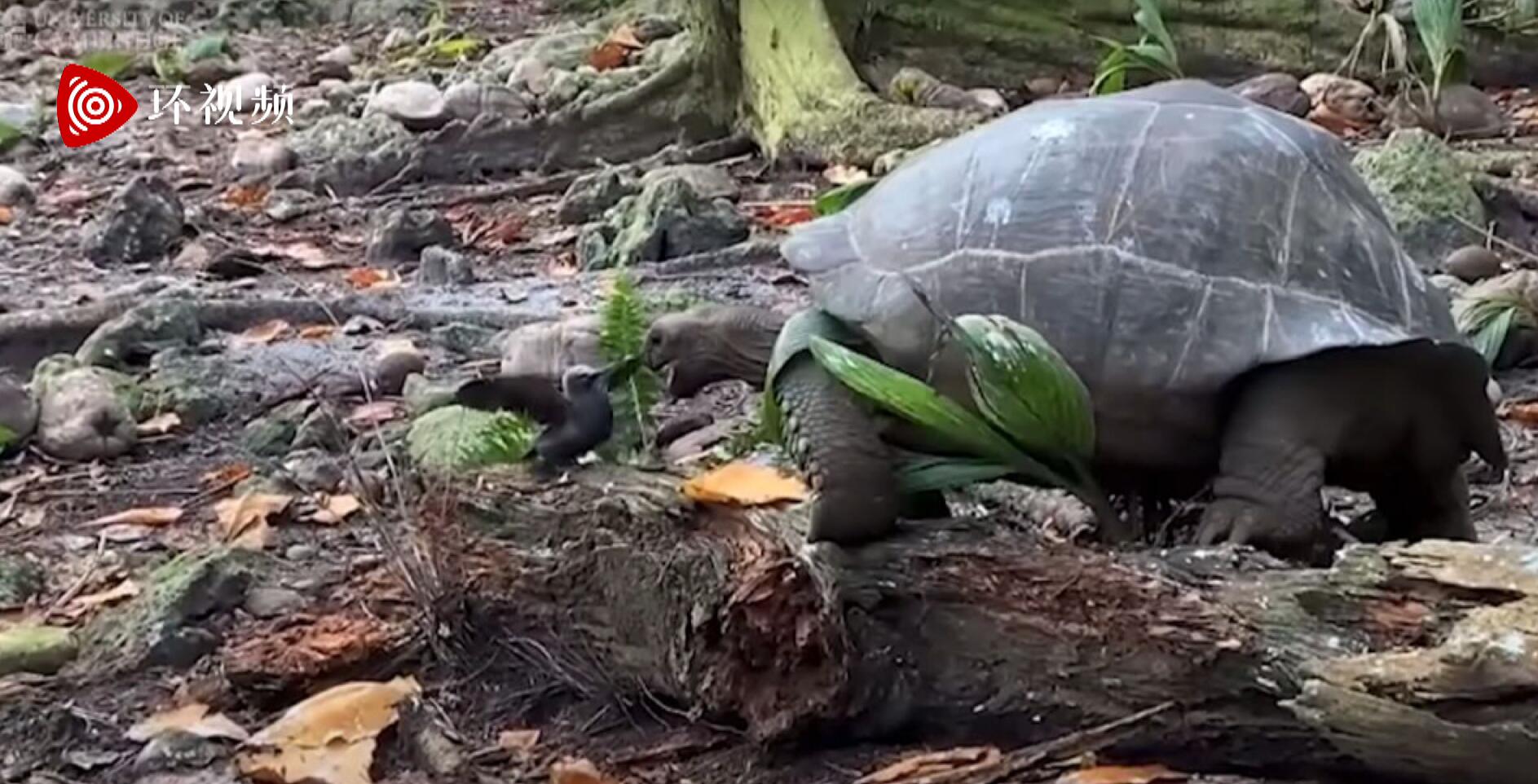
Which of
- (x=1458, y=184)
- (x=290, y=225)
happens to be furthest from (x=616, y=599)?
(x=290, y=225)

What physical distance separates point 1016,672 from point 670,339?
0.88m

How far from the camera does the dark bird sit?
3092 mm

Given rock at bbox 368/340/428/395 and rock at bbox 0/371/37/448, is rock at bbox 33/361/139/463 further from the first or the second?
rock at bbox 368/340/428/395

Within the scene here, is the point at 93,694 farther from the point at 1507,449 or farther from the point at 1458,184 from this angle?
the point at 1458,184

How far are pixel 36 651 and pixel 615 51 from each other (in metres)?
6.25

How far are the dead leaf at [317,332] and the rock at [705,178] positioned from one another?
1391 millimetres

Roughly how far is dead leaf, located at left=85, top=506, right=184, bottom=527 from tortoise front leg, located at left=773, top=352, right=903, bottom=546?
1962 mm

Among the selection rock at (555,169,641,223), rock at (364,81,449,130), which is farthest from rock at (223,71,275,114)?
rock at (555,169,641,223)

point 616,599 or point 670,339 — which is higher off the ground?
point 670,339

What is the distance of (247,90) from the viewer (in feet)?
32.6

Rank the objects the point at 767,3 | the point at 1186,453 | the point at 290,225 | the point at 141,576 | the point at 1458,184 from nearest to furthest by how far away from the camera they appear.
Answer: the point at 1186,453 < the point at 141,576 < the point at 1458,184 < the point at 290,225 < the point at 767,3

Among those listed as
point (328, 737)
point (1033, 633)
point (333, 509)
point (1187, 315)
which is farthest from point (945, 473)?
point (333, 509)

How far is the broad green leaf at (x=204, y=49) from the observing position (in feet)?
35.8

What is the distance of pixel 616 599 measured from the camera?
297 cm
